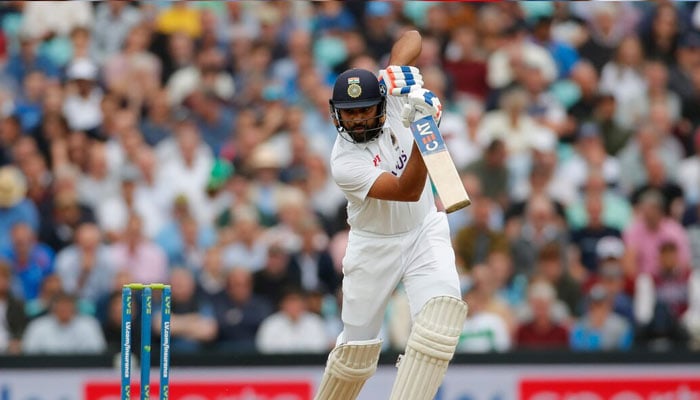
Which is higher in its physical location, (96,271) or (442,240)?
(442,240)

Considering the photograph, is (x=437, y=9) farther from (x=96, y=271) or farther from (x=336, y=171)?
(x=336, y=171)

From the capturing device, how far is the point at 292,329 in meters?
9.72

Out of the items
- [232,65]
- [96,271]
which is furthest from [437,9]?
[96,271]

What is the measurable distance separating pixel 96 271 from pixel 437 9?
13.8ft

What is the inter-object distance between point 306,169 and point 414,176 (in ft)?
15.9

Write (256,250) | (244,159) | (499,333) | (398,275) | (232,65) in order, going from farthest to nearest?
(232,65), (244,159), (256,250), (499,333), (398,275)

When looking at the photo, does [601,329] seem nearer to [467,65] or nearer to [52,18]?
[467,65]

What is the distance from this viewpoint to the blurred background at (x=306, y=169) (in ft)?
32.5

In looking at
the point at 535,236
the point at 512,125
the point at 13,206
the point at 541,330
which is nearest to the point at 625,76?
the point at 512,125

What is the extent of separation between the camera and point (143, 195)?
11.0 meters

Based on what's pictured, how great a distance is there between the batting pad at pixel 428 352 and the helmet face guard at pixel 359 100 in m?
0.91

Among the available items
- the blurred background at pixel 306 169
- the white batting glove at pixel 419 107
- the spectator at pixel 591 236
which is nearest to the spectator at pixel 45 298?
the blurred background at pixel 306 169

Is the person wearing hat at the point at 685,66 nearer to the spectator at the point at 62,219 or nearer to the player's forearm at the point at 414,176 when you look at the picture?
the spectator at the point at 62,219

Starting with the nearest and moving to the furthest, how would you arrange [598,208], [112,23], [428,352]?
[428,352], [598,208], [112,23]
